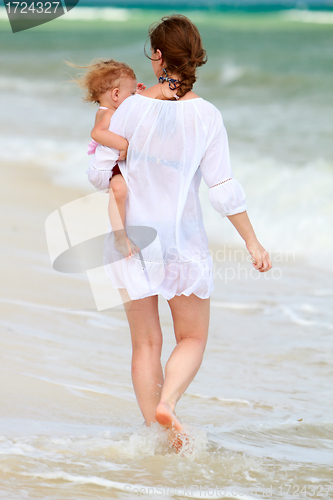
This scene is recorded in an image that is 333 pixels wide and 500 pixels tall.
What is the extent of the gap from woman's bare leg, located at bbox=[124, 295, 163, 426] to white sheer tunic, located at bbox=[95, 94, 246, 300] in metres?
0.11

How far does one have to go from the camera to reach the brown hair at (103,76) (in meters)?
2.34

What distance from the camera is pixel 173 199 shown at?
2.27 metres

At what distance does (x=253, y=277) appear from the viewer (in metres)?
5.20

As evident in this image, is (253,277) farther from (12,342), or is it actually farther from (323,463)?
(323,463)

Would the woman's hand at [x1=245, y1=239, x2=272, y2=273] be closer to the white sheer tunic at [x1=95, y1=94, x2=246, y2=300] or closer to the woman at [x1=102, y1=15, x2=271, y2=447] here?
the woman at [x1=102, y1=15, x2=271, y2=447]

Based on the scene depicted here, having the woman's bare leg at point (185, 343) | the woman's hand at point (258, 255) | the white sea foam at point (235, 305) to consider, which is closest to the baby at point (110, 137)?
the woman's bare leg at point (185, 343)

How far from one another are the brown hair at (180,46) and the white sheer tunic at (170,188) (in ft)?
0.31

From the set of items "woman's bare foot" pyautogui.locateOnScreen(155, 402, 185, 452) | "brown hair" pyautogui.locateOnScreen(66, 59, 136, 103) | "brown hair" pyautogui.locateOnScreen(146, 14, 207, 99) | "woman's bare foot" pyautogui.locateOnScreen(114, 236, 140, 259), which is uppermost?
"brown hair" pyautogui.locateOnScreen(146, 14, 207, 99)

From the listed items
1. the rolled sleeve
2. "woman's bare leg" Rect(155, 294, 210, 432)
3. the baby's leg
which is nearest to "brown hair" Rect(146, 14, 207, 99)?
the rolled sleeve

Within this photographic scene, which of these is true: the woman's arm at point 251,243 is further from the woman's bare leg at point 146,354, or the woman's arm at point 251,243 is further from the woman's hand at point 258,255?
the woman's bare leg at point 146,354

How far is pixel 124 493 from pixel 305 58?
15771mm

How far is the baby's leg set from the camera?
2.28 meters

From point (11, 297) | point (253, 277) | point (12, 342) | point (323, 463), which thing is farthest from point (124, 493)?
point (253, 277)

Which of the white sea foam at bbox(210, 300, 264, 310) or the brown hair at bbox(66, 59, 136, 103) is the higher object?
the brown hair at bbox(66, 59, 136, 103)
